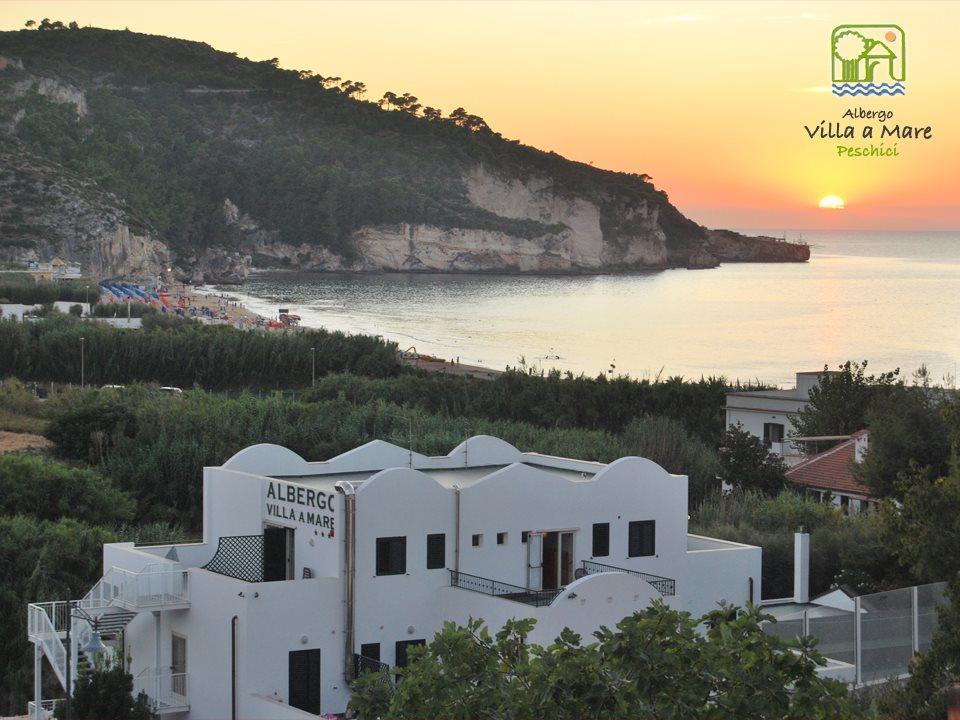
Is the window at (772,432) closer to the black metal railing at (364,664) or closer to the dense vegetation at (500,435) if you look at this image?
the dense vegetation at (500,435)

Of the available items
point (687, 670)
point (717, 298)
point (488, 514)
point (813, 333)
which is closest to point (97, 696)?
point (488, 514)

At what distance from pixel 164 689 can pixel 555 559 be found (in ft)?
18.1

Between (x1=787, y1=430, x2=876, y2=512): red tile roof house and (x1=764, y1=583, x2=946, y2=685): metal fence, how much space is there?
499 inches

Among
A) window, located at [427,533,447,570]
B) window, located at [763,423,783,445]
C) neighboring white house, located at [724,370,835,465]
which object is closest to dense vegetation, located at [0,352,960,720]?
neighboring white house, located at [724,370,835,465]

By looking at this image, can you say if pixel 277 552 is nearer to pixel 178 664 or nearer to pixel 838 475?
pixel 178 664

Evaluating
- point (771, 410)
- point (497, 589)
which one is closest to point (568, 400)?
point (771, 410)

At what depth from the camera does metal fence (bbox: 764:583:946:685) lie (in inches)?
716

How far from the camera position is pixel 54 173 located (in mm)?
156750

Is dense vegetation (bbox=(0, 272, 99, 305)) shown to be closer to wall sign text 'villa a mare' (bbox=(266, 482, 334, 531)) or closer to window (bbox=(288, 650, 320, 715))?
wall sign text 'villa a mare' (bbox=(266, 482, 334, 531))

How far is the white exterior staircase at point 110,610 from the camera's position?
722 inches

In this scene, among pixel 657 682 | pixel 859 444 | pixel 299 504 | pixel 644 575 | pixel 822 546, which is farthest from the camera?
pixel 859 444

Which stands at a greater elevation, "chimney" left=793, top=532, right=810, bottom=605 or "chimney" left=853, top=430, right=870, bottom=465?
"chimney" left=853, top=430, right=870, bottom=465

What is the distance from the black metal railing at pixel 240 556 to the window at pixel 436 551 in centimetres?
228

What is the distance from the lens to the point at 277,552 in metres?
19.7
